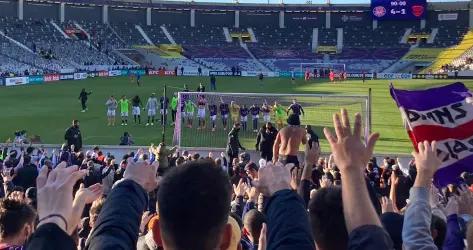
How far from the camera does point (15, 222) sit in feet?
15.5

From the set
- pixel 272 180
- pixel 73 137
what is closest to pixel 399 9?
pixel 73 137

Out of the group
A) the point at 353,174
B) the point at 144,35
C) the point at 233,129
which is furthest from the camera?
the point at 144,35

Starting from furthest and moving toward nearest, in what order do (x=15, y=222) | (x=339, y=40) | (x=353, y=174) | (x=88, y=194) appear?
(x=339, y=40) < (x=15, y=222) < (x=88, y=194) < (x=353, y=174)

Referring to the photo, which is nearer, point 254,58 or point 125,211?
point 125,211

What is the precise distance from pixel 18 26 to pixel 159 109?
46.2 metres

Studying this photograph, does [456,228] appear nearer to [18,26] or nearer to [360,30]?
[18,26]

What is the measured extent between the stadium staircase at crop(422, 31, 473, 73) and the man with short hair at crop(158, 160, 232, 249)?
230 ft

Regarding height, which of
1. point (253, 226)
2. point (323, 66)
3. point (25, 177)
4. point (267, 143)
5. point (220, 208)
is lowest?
point (25, 177)

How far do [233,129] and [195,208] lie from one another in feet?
55.7

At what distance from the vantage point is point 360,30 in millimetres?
88812

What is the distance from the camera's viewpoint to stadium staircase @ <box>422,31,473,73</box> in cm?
7138

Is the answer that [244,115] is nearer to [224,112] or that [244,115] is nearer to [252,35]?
[224,112]

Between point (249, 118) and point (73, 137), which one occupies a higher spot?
point (249, 118)

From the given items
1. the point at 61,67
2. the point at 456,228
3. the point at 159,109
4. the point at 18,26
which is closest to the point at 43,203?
the point at 456,228
